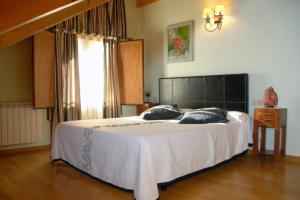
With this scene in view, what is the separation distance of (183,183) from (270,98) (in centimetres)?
181

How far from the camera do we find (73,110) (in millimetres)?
5008

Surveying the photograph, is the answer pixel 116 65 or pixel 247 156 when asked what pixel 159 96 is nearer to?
pixel 116 65

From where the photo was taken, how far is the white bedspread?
244 cm

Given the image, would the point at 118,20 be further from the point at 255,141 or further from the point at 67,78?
the point at 255,141

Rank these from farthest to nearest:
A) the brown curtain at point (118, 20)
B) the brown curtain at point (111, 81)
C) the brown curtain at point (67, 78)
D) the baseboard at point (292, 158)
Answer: the brown curtain at point (118, 20)
the brown curtain at point (111, 81)
the brown curtain at point (67, 78)
the baseboard at point (292, 158)

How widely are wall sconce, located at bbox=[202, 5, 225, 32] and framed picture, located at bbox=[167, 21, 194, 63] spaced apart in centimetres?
36

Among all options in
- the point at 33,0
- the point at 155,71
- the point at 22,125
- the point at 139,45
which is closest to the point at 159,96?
the point at 155,71

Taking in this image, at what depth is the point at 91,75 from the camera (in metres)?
5.34

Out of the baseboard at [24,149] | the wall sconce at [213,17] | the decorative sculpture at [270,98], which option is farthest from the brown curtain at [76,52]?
the decorative sculpture at [270,98]

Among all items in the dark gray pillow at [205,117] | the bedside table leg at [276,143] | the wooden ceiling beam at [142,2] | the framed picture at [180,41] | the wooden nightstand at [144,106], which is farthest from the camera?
the wooden ceiling beam at [142,2]

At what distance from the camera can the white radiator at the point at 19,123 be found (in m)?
4.38

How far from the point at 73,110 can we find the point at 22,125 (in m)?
0.90

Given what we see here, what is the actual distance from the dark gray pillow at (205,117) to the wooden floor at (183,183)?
632 millimetres

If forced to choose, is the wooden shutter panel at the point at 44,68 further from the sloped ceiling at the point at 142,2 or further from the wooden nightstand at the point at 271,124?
the wooden nightstand at the point at 271,124
